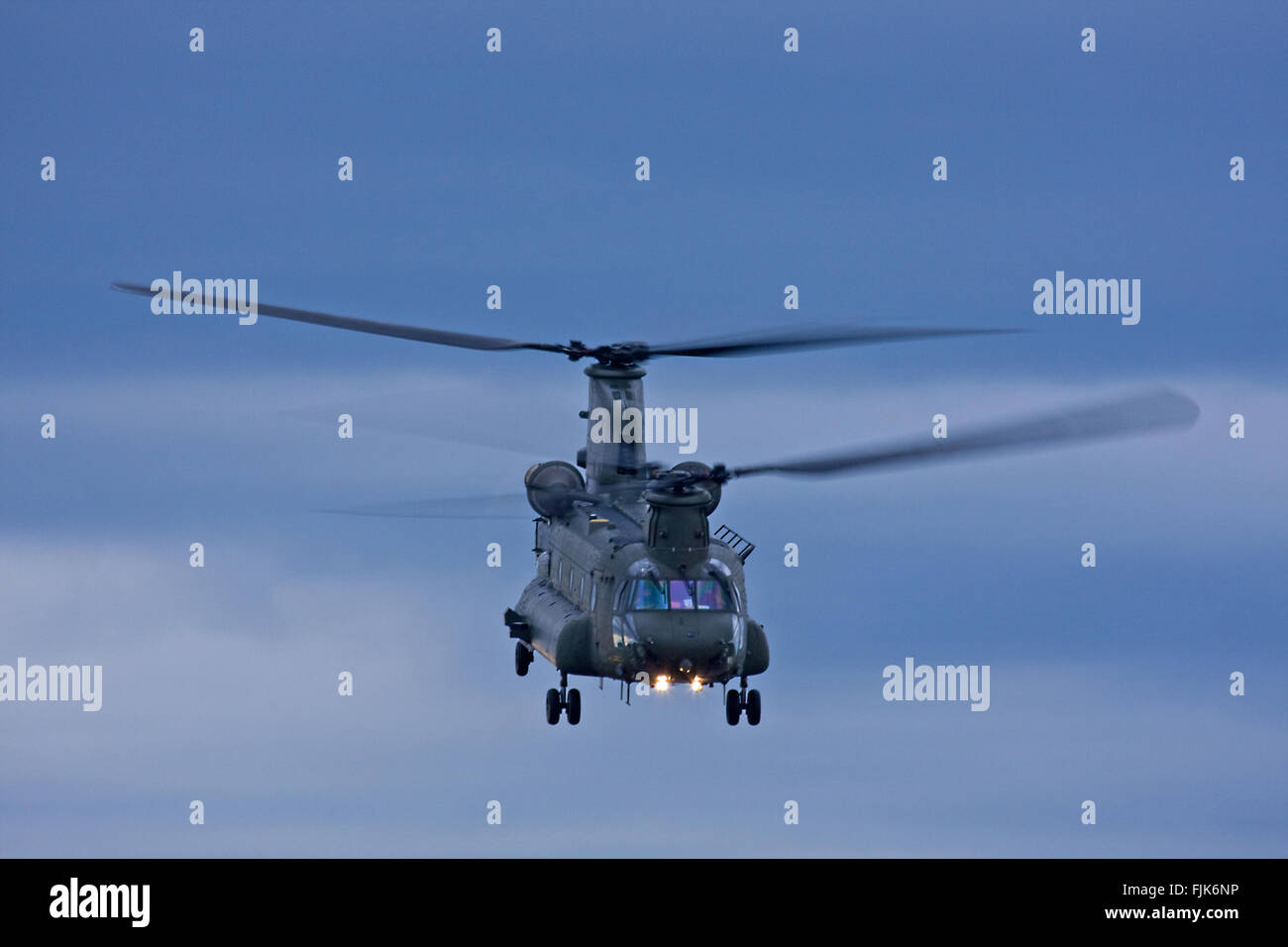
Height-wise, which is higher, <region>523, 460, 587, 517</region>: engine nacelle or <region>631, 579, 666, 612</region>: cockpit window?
<region>523, 460, 587, 517</region>: engine nacelle

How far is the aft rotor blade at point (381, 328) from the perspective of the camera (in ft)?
277

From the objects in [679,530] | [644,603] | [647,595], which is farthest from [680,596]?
[679,530]

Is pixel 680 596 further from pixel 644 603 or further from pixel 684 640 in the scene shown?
pixel 684 640

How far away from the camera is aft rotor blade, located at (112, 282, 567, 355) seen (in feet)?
277

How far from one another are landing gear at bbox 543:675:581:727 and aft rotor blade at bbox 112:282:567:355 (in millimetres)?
10689

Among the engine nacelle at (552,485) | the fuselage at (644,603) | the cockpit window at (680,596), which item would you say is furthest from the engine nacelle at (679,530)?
the engine nacelle at (552,485)

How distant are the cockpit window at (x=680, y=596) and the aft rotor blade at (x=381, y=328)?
422 inches

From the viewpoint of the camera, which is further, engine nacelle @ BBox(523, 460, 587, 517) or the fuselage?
engine nacelle @ BBox(523, 460, 587, 517)

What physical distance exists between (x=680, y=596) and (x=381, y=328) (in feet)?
45.0

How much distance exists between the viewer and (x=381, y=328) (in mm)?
85875

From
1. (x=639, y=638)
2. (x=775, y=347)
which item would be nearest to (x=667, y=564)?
(x=639, y=638)

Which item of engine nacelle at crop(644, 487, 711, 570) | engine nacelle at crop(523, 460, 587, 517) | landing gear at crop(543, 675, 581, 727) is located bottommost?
landing gear at crop(543, 675, 581, 727)

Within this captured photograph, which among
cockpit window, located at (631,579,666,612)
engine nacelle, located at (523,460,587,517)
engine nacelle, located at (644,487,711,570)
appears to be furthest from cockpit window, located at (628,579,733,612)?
engine nacelle, located at (523,460,587,517)

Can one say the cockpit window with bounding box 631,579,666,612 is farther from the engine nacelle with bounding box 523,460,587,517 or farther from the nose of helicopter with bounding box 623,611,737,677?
the engine nacelle with bounding box 523,460,587,517
